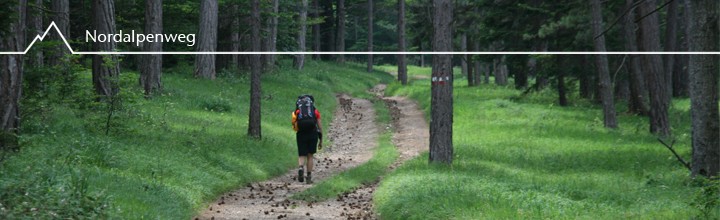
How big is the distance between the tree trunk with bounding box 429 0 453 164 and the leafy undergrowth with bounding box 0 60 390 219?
3.77 metres

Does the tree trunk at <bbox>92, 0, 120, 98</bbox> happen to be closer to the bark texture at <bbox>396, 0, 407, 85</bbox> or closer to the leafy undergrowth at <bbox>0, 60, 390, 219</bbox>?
the leafy undergrowth at <bbox>0, 60, 390, 219</bbox>

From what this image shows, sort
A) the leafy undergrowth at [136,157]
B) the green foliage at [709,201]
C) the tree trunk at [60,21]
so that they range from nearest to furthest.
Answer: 1. the leafy undergrowth at [136,157]
2. the green foliage at [709,201]
3. the tree trunk at [60,21]

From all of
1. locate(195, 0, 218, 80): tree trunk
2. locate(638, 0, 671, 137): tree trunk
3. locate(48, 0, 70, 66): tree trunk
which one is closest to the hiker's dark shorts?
locate(48, 0, 70, 66): tree trunk

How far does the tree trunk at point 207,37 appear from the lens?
34.0 metres

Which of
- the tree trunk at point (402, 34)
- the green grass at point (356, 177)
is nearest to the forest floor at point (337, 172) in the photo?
the green grass at point (356, 177)

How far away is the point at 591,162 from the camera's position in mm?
20406

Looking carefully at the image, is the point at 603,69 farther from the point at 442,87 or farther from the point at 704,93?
the point at 704,93

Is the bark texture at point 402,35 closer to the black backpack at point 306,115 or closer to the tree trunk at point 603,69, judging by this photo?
the tree trunk at point 603,69

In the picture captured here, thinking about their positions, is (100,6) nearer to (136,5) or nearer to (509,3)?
(136,5)

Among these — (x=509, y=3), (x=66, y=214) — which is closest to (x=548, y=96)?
(x=509, y=3)

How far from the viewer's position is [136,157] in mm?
15570

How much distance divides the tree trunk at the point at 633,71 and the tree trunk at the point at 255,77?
1074 cm

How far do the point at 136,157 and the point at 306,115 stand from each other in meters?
3.62

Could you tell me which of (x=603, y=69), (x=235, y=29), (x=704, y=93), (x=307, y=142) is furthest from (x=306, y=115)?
(x=235, y=29)
